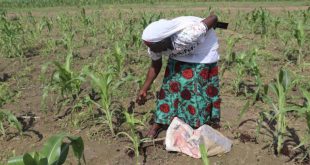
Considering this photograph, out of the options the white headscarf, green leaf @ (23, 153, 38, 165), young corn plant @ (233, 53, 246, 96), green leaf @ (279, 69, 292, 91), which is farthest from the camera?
young corn plant @ (233, 53, 246, 96)

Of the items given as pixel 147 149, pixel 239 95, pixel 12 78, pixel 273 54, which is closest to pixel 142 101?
pixel 147 149

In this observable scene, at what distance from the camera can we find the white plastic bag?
10.1 ft

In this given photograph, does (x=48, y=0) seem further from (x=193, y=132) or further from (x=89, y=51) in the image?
(x=193, y=132)

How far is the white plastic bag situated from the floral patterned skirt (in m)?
0.12

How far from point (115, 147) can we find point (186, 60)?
99 cm

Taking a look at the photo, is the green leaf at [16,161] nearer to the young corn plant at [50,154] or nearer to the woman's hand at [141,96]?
the young corn plant at [50,154]

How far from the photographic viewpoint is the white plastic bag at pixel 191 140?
3.09 metres

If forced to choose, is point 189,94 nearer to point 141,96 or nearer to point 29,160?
point 141,96

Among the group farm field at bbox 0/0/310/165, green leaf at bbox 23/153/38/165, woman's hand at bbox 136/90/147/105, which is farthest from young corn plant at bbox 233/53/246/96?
green leaf at bbox 23/153/38/165

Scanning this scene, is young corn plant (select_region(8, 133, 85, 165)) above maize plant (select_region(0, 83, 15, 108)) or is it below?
above

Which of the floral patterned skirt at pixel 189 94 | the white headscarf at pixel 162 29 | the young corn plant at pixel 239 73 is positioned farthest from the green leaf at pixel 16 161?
the young corn plant at pixel 239 73

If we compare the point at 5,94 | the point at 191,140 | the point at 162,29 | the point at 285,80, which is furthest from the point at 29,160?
the point at 5,94

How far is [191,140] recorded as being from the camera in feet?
10.3

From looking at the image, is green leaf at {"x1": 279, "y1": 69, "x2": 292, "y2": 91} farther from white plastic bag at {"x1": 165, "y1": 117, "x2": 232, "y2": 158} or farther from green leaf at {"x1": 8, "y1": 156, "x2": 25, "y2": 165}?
green leaf at {"x1": 8, "y1": 156, "x2": 25, "y2": 165}
